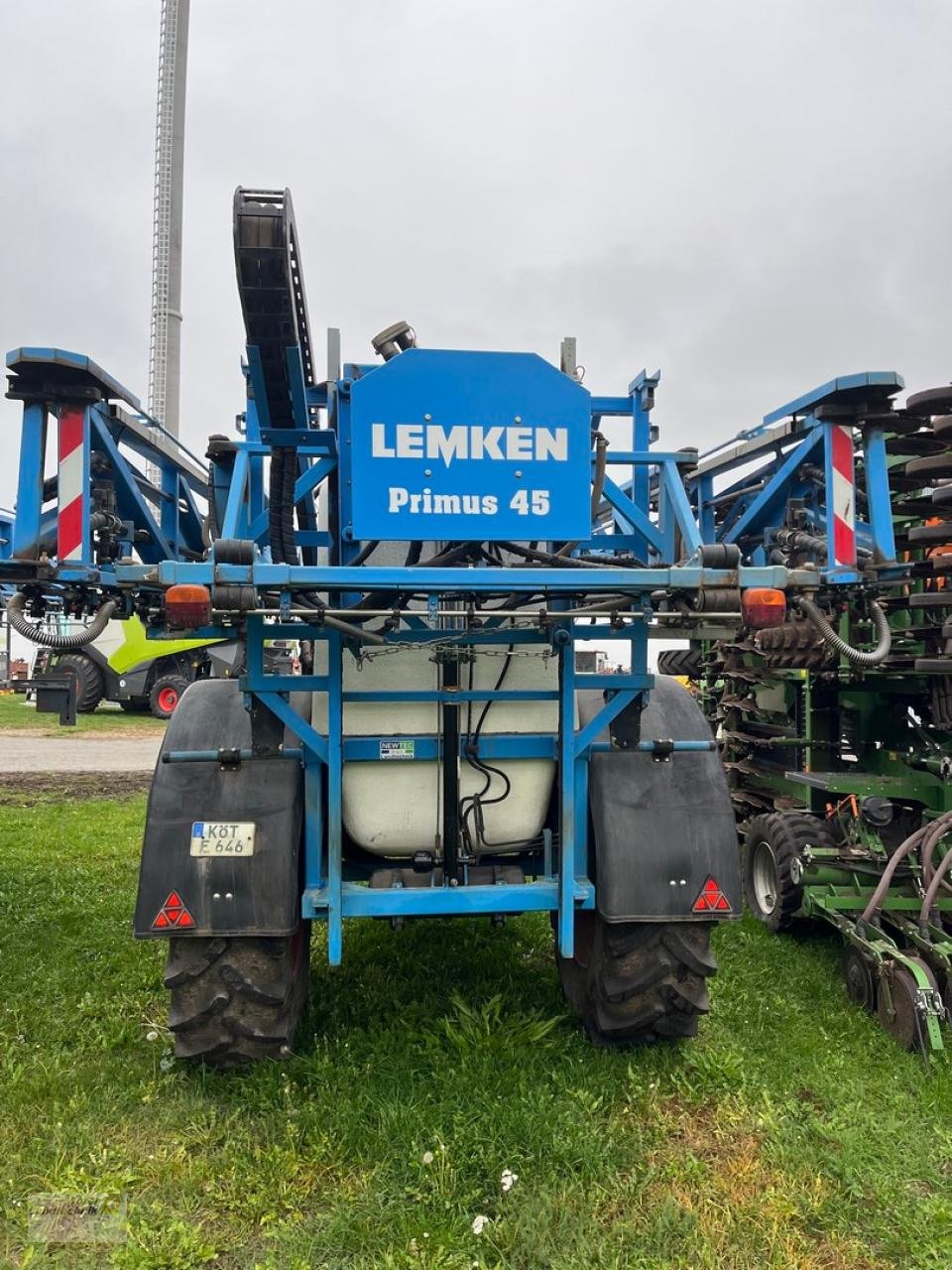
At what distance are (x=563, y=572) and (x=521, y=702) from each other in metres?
0.83

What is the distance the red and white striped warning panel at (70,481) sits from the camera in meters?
3.85

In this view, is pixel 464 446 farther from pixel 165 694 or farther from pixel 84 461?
pixel 165 694

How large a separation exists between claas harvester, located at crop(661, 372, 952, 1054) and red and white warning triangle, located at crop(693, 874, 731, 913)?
3.13 feet

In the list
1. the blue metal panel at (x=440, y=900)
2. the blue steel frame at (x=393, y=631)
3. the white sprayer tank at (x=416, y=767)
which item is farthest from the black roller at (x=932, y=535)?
the blue metal panel at (x=440, y=900)

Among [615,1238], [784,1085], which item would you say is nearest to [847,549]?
[784,1085]

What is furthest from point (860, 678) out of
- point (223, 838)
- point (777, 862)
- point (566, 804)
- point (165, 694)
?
point (165, 694)

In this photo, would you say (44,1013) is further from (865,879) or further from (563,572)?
(865,879)

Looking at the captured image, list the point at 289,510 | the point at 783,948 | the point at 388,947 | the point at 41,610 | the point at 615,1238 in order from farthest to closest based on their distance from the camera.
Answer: the point at 783,948 → the point at 388,947 → the point at 41,610 → the point at 289,510 → the point at 615,1238

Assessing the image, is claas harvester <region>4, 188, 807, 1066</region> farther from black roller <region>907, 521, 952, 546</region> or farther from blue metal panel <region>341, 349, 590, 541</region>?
black roller <region>907, 521, 952, 546</region>

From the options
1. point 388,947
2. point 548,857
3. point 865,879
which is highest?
point 548,857

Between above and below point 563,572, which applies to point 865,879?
below

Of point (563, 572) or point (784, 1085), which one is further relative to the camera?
point (784, 1085)

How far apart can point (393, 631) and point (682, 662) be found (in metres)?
6.38

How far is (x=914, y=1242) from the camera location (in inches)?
103
